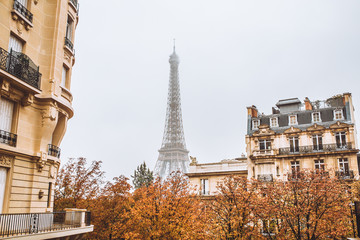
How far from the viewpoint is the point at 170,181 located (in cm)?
3394

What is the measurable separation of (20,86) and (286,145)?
3314 cm

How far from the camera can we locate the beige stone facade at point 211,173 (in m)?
43.3

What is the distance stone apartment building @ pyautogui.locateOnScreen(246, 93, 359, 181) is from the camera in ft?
125

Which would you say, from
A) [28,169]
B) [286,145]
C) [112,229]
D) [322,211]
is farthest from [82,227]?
[286,145]

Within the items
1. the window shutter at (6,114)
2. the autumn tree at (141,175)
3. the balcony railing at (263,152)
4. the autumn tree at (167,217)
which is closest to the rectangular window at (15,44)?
the window shutter at (6,114)

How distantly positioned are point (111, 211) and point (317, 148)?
972 inches

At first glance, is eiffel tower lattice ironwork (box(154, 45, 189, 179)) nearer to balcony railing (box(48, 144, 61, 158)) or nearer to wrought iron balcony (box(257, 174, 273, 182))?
wrought iron balcony (box(257, 174, 273, 182))

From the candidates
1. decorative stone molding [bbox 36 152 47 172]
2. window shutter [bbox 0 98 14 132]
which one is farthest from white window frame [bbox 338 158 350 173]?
window shutter [bbox 0 98 14 132]

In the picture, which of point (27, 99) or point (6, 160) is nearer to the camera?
point (6, 160)

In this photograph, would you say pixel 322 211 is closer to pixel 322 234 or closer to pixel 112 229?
pixel 322 234

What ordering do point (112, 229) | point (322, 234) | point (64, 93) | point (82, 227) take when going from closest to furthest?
point (82, 227)
point (64, 93)
point (322, 234)
point (112, 229)

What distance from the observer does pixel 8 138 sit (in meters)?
16.2

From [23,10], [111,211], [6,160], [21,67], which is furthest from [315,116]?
[6,160]

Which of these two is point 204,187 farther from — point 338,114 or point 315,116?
point 338,114
